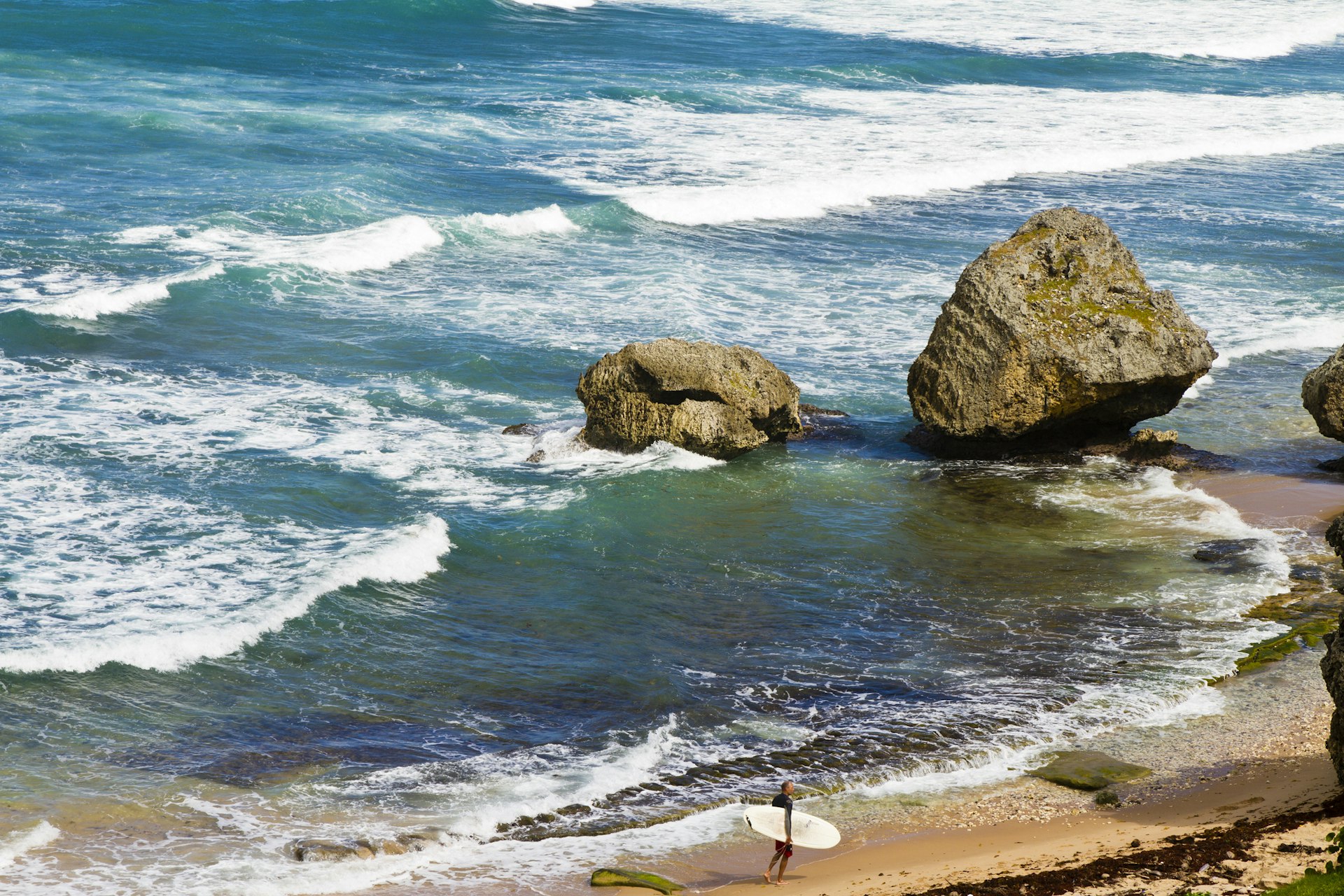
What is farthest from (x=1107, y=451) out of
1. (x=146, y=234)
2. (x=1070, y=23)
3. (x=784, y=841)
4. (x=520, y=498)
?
(x=1070, y=23)

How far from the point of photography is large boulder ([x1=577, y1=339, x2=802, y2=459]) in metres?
18.4

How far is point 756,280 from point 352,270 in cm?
772

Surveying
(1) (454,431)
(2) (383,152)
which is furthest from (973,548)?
(2) (383,152)

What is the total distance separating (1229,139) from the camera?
145 feet

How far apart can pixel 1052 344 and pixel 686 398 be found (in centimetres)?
468

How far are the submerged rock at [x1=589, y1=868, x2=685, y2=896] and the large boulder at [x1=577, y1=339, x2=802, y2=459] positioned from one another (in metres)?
9.11

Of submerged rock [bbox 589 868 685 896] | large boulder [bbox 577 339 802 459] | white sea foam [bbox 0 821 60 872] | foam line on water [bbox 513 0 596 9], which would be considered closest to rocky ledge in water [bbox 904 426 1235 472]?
large boulder [bbox 577 339 802 459]

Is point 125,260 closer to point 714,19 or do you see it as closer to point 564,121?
point 564,121

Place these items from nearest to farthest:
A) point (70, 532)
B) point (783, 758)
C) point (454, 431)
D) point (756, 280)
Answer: point (783, 758), point (70, 532), point (454, 431), point (756, 280)

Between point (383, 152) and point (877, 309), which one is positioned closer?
point (877, 309)

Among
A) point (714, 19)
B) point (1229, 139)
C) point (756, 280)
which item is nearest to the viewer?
point (756, 280)

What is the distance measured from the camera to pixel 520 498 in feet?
57.6

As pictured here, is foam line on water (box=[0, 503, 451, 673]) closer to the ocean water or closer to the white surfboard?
the ocean water

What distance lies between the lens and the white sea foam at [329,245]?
27.1m
